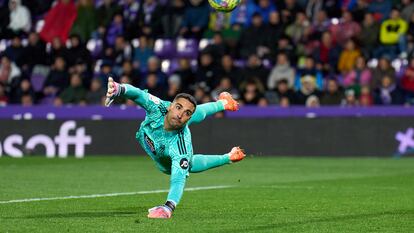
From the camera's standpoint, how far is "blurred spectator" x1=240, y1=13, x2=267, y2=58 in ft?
86.1

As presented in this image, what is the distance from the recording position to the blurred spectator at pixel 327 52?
84.6ft

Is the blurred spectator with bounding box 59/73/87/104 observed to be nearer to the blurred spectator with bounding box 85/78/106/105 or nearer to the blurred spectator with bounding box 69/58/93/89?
the blurred spectator with bounding box 85/78/106/105

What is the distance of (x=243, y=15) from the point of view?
2728 cm

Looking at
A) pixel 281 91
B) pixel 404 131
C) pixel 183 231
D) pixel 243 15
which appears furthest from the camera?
pixel 243 15

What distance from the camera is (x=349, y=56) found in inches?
1001

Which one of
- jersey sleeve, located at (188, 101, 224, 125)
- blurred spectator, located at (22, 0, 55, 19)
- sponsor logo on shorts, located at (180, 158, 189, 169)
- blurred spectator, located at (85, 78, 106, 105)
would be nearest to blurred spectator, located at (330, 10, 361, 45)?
blurred spectator, located at (85, 78, 106, 105)

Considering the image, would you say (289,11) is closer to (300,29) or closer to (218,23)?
(300,29)

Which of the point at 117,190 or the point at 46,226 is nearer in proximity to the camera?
the point at 46,226

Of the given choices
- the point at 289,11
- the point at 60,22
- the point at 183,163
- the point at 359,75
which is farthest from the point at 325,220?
the point at 60,22

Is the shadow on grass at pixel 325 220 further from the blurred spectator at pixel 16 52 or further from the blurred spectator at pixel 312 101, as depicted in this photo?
the blurred spectator at pixel 16 52

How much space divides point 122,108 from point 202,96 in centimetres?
189

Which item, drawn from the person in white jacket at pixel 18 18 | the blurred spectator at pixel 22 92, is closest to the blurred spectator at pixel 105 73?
the blurred spectator at pixel 22 92

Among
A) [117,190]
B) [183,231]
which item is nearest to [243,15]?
[117,190]

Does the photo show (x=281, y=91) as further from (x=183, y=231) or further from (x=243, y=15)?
(x=183, y=231)
